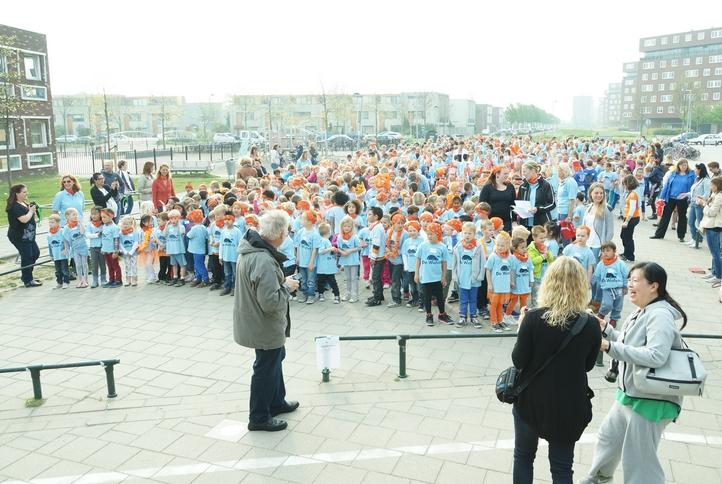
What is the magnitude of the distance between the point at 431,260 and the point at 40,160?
32201 mm

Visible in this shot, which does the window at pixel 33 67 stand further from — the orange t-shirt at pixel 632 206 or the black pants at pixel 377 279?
the orange t-shirt at pixel 632 206

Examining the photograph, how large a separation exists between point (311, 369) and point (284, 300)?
6.83 ft

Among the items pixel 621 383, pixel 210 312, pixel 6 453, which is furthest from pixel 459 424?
pixel 210 312

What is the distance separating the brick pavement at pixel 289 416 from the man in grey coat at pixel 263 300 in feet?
1.83

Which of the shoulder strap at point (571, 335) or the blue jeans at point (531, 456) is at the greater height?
the shoulder strap at point (571, 335)

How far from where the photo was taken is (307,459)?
16.4 feet

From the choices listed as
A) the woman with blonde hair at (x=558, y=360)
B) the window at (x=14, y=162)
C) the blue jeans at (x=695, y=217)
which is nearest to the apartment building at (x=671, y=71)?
the window at (x=14, y=162)

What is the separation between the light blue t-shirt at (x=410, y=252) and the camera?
9.19 m

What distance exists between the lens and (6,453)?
17.1 feet

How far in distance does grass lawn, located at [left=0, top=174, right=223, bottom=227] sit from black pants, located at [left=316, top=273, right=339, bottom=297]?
13427mm

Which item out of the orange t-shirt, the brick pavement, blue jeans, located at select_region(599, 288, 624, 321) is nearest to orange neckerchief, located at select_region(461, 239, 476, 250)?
the brick pavement

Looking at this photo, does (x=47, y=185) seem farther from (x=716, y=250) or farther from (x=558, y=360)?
(x=558, y=360)

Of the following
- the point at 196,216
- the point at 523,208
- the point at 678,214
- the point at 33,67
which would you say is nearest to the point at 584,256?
the point at 523,208

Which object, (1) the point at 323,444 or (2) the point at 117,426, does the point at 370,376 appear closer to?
(1) the point at 323,444
